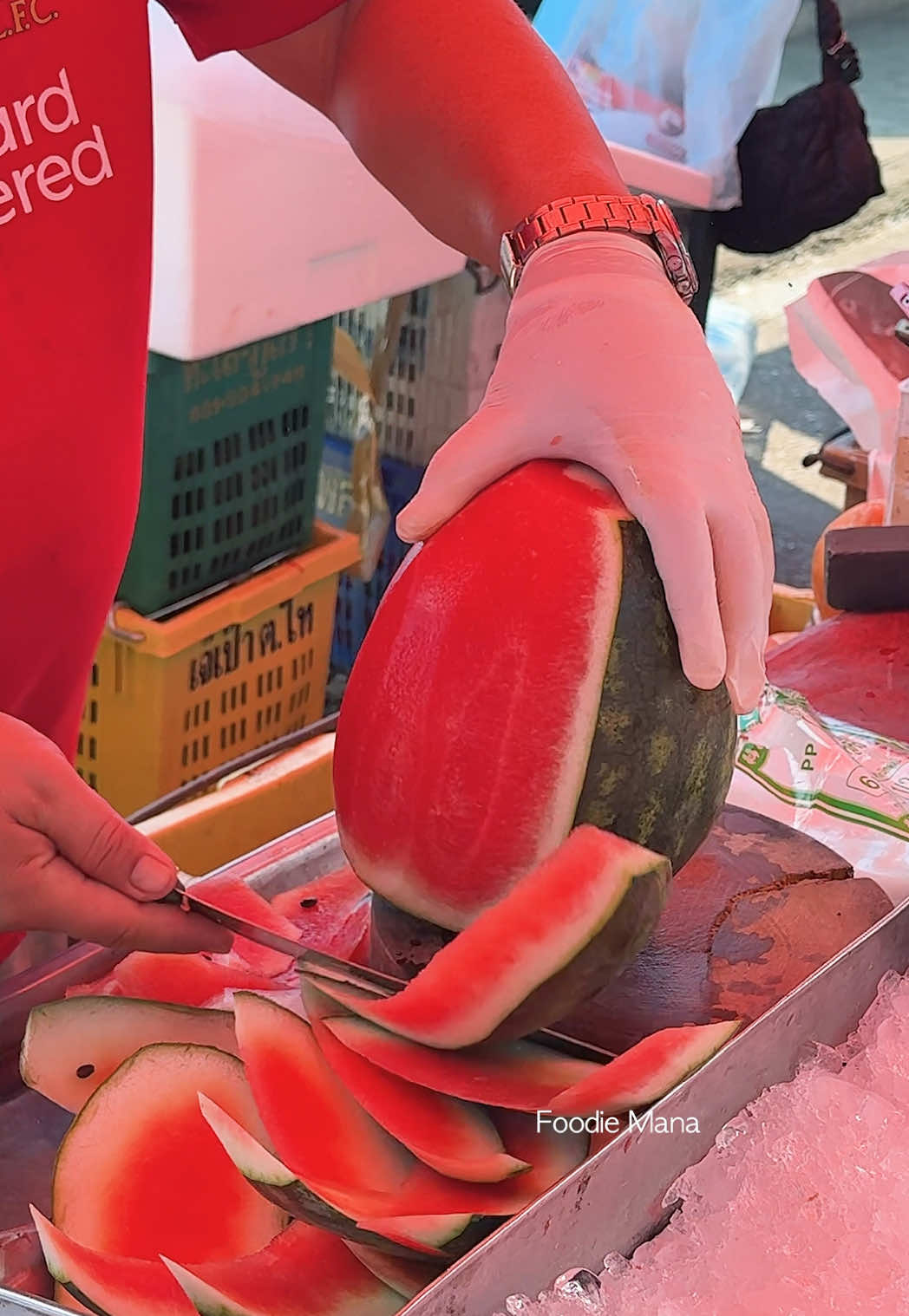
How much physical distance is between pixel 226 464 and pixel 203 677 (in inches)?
15.0

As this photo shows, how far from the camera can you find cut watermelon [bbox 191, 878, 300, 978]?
43.8 inches

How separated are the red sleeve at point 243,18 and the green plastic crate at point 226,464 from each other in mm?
1117

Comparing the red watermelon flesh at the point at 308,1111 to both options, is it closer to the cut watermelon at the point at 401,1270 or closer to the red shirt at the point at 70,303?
the cut watermelon at the point at 401,1270

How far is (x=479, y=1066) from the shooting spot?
990mm

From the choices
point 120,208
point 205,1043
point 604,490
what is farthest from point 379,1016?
point 120,208

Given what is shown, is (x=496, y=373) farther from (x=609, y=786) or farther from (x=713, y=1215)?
(x=713, y=1215)

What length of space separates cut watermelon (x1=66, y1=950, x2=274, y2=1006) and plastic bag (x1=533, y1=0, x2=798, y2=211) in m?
2.99

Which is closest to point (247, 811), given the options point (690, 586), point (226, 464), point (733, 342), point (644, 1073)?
point (226, 464)

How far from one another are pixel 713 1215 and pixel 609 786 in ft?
0.94

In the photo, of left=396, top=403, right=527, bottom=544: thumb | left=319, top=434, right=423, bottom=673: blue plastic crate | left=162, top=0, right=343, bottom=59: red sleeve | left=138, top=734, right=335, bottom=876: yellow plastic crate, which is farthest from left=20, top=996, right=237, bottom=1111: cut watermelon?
left=319, top=434, right=423, bottom=673: blue plastic crate

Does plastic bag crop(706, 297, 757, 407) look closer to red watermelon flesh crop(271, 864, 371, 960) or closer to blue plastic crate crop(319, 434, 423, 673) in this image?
blue plastic crate crop(319, 434, 423, 673)

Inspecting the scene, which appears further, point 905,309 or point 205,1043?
point 905,309

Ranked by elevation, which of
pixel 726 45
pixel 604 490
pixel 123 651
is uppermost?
pixel 604 490

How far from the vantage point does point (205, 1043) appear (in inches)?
39.9
